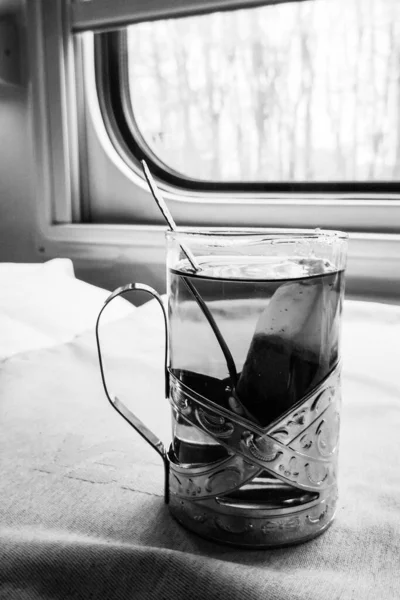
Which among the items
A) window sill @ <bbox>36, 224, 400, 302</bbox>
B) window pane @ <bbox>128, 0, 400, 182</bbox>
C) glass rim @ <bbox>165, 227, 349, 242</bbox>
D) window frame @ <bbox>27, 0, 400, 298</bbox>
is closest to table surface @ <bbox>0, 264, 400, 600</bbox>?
glass rim @ <bbox>165, 227, 349, 242</bbox>

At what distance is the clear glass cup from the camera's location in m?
0.25

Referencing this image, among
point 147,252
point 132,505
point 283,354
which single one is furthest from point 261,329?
point 147,252

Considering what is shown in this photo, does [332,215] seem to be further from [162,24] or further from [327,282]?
[327,282]

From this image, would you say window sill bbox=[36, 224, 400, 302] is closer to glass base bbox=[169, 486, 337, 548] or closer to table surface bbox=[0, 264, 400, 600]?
table surface bbox=[0, 264, 400, 600]

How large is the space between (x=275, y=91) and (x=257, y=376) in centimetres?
84

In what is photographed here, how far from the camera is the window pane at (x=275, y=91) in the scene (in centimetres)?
91

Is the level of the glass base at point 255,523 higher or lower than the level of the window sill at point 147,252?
lower

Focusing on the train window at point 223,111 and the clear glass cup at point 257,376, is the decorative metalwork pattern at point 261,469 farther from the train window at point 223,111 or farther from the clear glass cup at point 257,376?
the train window at point 223,111

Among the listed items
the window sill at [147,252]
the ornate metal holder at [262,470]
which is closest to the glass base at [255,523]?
the ornate metal holder at [262,470]

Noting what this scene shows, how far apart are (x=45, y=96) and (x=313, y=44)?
1.61 feet

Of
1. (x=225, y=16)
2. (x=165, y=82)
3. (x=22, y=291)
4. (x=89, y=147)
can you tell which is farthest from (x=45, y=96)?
(x=22, y=291)

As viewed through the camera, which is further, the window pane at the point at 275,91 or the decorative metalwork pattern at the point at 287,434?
the window pane at the point at 275,91

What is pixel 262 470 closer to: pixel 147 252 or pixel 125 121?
pixel 147 252

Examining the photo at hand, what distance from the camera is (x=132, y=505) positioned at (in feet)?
1.00
